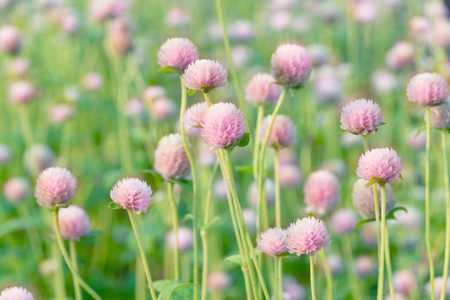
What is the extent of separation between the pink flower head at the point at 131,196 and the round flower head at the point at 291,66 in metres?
0.46

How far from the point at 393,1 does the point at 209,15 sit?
6.52ft

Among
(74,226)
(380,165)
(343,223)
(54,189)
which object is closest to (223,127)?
(380,165)

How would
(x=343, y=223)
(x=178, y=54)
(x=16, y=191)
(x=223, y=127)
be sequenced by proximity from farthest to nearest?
(x=16, y=191), (x=343, y=223), (x=178, y=54), (x=223, y=127)

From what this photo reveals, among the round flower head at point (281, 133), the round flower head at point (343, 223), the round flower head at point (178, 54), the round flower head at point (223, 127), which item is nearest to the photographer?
the round flower head at point (223, 127)

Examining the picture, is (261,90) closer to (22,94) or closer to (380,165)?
(380,165)

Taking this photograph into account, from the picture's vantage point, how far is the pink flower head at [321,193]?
1511 millimetres

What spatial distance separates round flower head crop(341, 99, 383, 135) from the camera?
1.09 m

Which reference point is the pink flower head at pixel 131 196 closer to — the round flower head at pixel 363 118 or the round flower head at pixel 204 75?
the round flower head at pixel 204 75

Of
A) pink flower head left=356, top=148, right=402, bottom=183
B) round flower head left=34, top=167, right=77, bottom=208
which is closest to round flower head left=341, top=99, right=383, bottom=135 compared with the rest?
pink flower head left=356, top=148, right=402, bottom=183

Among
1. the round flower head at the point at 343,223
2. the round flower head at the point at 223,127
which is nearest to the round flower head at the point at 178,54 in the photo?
the round flower head at the point at 223,127

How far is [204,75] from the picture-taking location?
1.10 meters

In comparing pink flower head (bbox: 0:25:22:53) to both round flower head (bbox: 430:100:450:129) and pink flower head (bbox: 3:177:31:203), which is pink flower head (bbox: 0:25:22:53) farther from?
round flower head (bbox: 430:100:450:129)

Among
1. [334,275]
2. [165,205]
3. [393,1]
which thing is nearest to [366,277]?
[334,275]

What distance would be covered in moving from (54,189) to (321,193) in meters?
0.66
